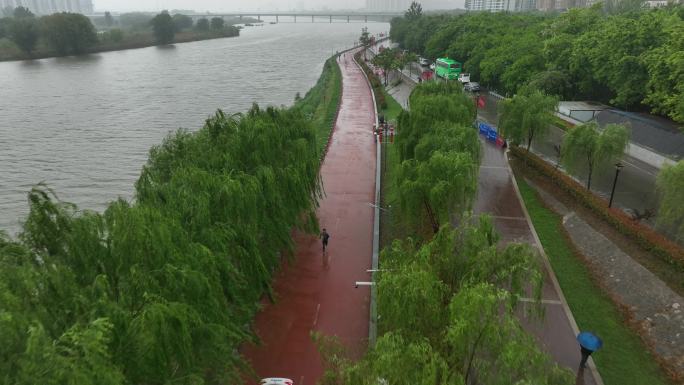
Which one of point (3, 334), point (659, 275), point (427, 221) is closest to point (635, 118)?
point (659, 275)

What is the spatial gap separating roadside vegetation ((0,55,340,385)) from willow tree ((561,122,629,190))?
16.3 metres

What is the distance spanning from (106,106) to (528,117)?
43.1 metres

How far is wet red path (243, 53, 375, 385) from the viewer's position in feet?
45.9

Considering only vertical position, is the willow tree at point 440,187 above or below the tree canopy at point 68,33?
below

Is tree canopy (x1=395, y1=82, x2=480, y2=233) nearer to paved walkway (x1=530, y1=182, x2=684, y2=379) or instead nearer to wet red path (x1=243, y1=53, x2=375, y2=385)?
wet red path (x1=243, y1=53, x2=375, y2=385)

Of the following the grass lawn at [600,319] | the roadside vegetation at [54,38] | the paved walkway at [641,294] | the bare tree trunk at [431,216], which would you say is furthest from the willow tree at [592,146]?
the roadside vegetation at [54,38]

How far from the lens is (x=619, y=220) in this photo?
1973 cm

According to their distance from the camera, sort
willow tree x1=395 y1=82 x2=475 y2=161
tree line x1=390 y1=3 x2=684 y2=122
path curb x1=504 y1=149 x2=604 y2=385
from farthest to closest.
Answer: tree line x1=390 y1=3 x2=684 y2=122 → willow tree x1=395 y1=82 x2=475 y2=161 → path curb x1=504 y1=149 x2=604 y2=385

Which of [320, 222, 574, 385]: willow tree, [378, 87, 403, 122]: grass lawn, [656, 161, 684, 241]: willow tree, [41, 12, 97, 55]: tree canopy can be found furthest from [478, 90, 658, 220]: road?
[41, 12, 97, 55]: tree canopy

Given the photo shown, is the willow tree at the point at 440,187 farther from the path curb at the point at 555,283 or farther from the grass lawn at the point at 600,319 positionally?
the grass lawn at the point at 600,319

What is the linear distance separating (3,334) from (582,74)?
44.5 metres

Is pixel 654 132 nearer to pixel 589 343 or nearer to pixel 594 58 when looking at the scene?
pixel 594 58

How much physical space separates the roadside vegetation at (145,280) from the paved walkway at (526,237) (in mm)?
8029

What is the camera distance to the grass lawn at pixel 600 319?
13.2 m
